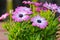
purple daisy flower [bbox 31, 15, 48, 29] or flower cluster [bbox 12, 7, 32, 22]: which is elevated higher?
flower cluster [bbox 12, 7, 32, 22]

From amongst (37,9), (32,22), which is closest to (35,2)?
(37,9)

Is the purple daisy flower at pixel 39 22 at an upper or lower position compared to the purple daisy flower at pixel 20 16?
lower

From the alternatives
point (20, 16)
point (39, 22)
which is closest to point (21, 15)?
point (20, 16)

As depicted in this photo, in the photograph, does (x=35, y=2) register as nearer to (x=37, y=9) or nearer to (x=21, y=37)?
(x=37, y=9)

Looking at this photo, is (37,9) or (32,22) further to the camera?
(37,9)
